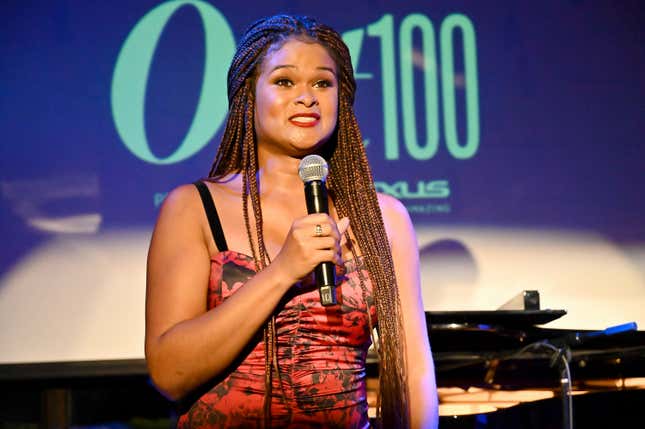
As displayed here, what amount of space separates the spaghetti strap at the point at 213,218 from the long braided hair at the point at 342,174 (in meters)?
0.07

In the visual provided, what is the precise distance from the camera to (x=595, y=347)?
10.5 ft

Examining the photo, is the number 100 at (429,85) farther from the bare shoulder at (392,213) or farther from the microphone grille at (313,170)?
the microphone grille at (313,170)

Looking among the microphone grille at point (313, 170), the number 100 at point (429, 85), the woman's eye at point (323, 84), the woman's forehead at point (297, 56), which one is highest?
the number 100 at point (429, 85)

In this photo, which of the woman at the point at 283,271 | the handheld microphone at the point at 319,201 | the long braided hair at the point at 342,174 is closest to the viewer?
the handheld microphone at the point at 319,201

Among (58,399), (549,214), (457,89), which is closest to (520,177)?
(549,214)

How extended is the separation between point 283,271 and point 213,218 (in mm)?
319

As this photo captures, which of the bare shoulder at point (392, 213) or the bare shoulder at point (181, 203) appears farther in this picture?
the bare shoulder at point (392, 213)

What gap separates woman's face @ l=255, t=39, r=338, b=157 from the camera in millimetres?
1961

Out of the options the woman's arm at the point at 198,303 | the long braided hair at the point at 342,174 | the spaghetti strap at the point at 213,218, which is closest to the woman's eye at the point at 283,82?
the long braided hair at the point at 342,174

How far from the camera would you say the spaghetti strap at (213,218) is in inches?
72.9

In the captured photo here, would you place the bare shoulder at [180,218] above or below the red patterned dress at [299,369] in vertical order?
above

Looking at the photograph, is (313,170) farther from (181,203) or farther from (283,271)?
(181,203)

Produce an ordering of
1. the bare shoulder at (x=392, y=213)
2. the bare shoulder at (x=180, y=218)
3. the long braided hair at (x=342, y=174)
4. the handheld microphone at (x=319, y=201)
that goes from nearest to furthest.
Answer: the handheld microphone at (x=319, y=201) → the bare shoulder at (x=180, y=218) → the long braided hair at (x=342, y=174) → the bare shoulder at (x=392, y=213)

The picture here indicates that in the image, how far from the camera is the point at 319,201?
1.66m
